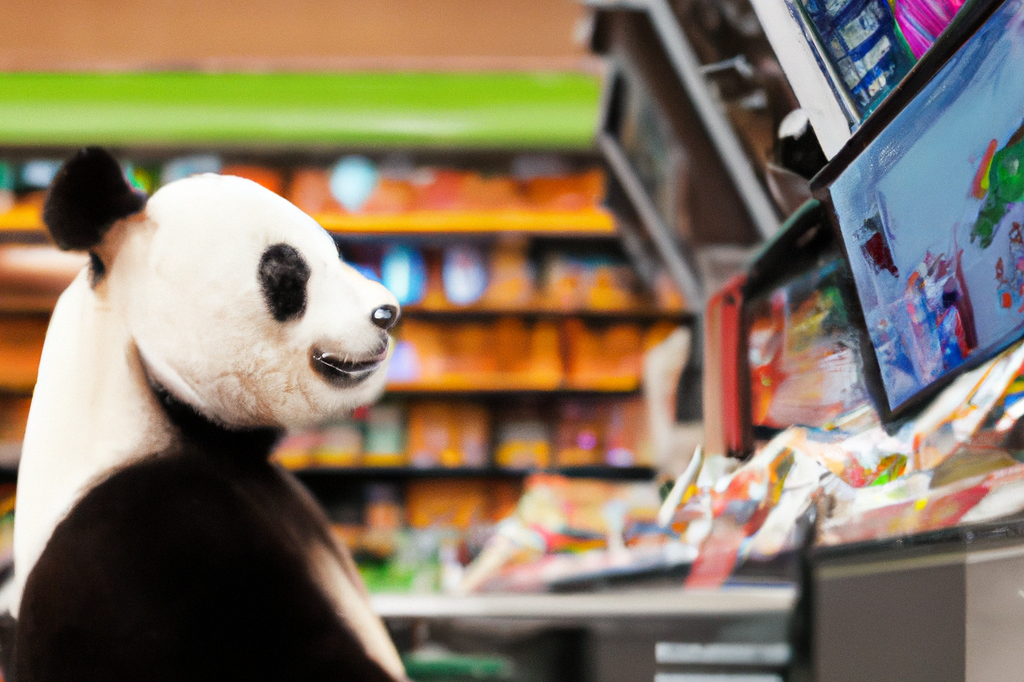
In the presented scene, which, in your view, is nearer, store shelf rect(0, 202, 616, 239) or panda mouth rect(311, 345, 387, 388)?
panda mouth rect(311, 345, 387, 388)

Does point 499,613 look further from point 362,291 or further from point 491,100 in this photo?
point 491,100

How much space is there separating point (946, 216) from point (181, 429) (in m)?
0.62

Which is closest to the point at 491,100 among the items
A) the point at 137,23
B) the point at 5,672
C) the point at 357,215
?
the point at 357,215

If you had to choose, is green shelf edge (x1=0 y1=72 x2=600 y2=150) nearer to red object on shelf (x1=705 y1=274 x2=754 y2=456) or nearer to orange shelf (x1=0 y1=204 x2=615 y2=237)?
orange shelf (x1=0 y1=204 x2=615 y2=237)

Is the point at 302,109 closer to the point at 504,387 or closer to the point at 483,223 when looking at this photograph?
the point at 483,223

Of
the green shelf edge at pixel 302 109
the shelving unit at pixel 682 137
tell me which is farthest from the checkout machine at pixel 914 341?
the green shelf edge at pixel 302 109

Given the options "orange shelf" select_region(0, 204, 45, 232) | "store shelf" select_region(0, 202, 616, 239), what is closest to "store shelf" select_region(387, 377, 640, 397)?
"store shelf" select_region(0, 202, 616, 239)

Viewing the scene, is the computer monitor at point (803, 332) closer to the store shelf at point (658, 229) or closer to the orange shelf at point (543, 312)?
the store shelf at point (658, 229)

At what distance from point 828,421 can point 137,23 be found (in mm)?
3715

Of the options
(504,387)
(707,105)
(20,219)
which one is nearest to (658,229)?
(707,105)

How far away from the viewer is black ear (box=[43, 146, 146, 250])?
0.54m

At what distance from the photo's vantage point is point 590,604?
1101 mm

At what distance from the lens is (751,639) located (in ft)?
3.17

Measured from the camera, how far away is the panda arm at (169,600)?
19.7 inches
